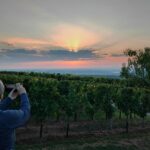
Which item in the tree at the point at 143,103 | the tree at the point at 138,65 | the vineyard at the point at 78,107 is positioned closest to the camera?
the vineyard at the point at 78,107

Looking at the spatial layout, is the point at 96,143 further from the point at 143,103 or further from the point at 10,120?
the point at 10,120

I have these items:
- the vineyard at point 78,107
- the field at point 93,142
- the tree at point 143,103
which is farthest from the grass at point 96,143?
the tree at point 143,103

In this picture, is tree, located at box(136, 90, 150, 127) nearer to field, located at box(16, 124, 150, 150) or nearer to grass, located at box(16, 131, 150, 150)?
field, located at box(16, 124, 150, 150)

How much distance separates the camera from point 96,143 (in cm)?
2023

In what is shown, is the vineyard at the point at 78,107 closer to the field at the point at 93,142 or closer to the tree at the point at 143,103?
the tree at the point at 143,103

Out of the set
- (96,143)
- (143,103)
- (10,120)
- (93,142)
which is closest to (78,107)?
(93,142)

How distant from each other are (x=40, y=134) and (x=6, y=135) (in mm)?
16597

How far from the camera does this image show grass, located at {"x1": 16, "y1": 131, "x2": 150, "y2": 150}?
19141 mm

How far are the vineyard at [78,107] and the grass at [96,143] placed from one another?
4.54 feet

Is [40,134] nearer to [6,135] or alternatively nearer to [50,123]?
[50,123]

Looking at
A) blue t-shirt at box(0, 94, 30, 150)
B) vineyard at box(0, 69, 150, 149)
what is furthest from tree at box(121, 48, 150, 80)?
blue t-shirt at box(0, 94, 30, 150)

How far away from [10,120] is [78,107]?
64.3 ft

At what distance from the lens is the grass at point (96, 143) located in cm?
1914

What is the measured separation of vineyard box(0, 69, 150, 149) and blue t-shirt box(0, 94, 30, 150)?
1642 cm
